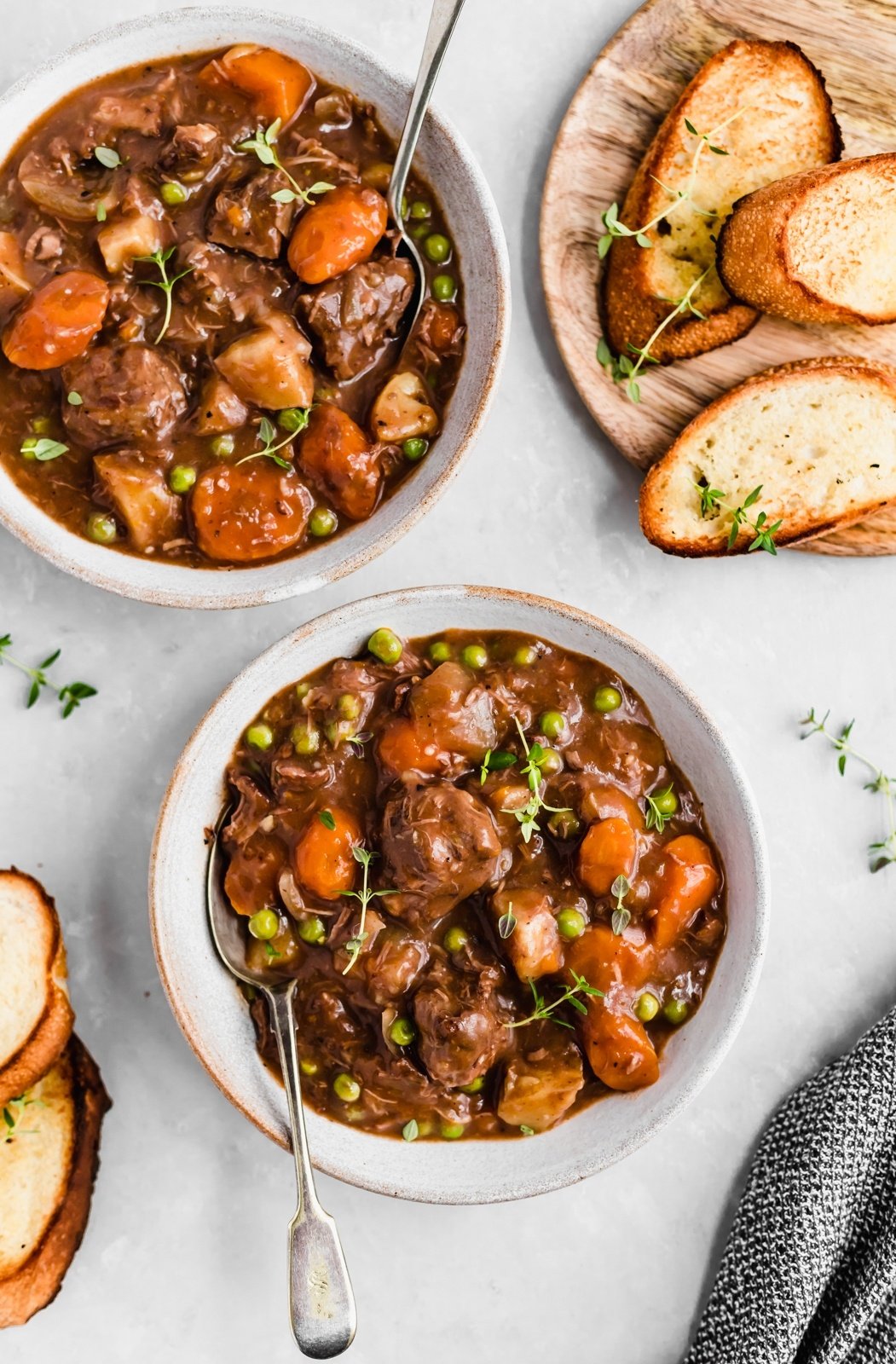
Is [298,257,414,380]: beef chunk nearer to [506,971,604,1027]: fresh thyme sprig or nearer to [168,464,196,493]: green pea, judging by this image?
[168,464,196,493]: green pea

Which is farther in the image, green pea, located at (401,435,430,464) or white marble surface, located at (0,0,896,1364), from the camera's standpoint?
white marble surface, located at (0,0,896,1364)

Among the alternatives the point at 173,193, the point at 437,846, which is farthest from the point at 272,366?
the point at 437,846

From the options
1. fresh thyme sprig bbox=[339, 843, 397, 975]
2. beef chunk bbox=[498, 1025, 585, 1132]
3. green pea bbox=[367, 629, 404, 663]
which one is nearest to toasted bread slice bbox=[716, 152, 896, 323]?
green pea bbox=[367, 629, 404, 663]

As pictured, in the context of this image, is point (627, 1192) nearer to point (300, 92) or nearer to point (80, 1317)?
point (80, 1317)

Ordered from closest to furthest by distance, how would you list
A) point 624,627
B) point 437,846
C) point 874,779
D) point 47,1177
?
point 437,846, point 47,1177, point 624,627, point 874,779

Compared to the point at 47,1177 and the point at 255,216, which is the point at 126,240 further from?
the point at 47,1177

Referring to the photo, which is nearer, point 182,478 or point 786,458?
point 182,478

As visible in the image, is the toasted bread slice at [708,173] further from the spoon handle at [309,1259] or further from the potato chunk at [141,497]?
the spoon handle at [309,1259]
